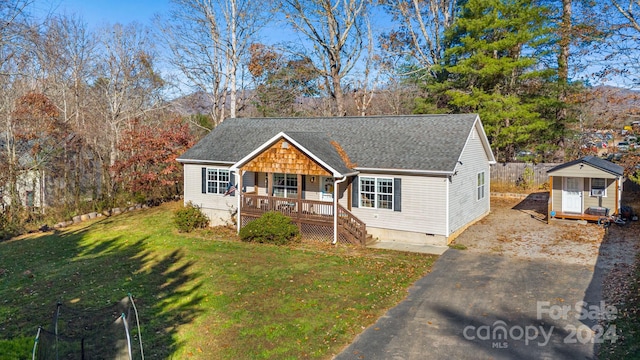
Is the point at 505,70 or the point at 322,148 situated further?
the point at 505,70

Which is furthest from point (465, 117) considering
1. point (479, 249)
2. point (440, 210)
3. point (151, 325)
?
point (151, 325)

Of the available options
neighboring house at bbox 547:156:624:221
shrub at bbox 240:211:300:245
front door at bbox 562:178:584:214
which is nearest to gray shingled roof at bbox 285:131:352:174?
shrub at bbox 240:211:300:245

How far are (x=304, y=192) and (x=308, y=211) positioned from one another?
1.79 metres

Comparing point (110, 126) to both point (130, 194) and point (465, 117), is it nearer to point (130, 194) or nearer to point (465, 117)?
point (130, 194)

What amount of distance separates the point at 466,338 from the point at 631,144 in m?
17.5

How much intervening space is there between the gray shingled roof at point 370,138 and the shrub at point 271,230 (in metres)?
3.12

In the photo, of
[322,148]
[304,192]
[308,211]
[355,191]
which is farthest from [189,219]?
[355,191]

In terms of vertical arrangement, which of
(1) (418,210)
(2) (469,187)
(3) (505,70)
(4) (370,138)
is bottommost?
(1) (418,210)

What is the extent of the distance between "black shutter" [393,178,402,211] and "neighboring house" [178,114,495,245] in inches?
1.6

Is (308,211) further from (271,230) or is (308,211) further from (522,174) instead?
(522,174)

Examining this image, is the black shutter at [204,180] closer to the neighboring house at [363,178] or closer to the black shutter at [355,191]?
the neighboring house at [363,178]

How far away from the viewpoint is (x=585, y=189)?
19109 millimetres

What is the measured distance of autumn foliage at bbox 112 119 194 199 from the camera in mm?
24781

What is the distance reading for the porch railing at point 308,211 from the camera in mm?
16719
